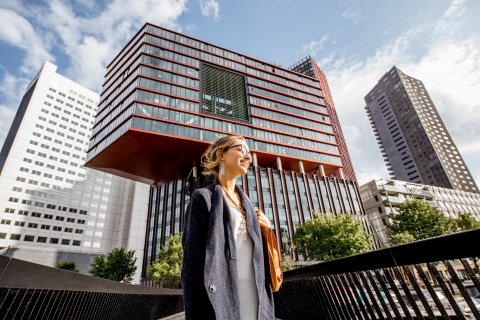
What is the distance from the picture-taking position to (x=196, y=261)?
1503 mm

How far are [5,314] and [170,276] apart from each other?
34.8m

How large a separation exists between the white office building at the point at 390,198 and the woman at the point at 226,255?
186 ft

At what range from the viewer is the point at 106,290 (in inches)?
134

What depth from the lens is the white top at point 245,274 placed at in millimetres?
1633

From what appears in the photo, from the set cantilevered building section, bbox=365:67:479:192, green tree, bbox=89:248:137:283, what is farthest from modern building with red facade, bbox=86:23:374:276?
cantilevered building section, bbox=365:67:479:192

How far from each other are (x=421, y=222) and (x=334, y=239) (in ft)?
41.1

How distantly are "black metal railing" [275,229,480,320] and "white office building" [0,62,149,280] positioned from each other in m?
70.3

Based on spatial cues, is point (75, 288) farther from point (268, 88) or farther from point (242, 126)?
point (268, 88)

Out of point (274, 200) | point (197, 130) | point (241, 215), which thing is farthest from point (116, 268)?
point (241, 215)

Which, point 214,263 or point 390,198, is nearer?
point 214,263

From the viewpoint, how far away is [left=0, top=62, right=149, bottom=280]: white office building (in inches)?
2544

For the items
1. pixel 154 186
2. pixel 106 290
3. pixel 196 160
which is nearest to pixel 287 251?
pixel 196 160

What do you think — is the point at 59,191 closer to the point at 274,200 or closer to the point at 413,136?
the point at 274,200

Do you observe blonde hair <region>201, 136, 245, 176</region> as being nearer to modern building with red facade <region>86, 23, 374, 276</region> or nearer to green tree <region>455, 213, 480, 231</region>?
modern building with red facade <region>86, 23, 374, 276</region>
